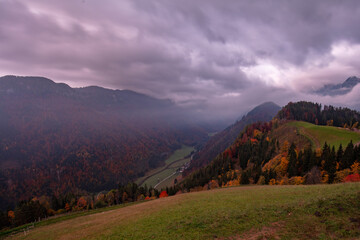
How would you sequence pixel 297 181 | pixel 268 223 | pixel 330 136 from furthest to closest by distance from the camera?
pixel 330 136 < pixel 297 181 < pixel 268 223

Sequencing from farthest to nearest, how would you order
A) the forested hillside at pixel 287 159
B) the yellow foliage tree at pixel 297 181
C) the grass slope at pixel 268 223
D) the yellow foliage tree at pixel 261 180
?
the yellow foliage tree at pixel 261 180 < the forested hillside at pixel 287 159 < the yellow foliage tree at pixel 297 181 < the grass slope at pixel 268 223

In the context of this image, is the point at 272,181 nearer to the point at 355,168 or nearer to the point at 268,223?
the point at 355,168

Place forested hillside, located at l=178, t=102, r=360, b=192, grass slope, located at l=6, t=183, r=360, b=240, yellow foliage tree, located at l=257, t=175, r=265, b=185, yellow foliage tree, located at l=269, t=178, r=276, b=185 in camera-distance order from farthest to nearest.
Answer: yellow foliage tree, located at l=257, t=175, r=265, b=185
yellow foliage tree, located at l=269, t=178, r=276, b=185
forested hillside, located at l=178, t=102, r=360, b=192
grass slope, located at l=6, t=183, r=360, b=240

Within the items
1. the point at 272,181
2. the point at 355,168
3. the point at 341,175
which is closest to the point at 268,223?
the point at 341,175

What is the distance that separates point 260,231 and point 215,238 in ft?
15.0

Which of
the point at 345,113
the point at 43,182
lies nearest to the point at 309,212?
the point at 345,113

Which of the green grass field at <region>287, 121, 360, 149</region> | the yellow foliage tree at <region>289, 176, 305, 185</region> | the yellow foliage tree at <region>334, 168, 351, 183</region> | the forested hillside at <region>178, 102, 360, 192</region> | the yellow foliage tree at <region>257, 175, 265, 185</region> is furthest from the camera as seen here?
the green grass field at <region>287, 121, 360, 149</region>

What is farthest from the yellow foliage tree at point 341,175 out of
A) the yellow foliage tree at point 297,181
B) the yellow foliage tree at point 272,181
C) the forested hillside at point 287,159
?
the yellow foliage tree at point 272,181

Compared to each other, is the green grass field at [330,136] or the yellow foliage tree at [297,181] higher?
the green grass field at [330,136]

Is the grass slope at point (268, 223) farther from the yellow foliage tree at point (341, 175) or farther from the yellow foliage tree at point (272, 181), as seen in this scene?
the yellow foliage tree at point (272, 181)

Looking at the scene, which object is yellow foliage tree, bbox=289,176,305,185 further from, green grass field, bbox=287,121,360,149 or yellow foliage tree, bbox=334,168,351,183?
green grass field, bbox=287,121,360,149

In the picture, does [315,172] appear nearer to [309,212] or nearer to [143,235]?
[309,212]

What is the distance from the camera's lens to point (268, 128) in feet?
511

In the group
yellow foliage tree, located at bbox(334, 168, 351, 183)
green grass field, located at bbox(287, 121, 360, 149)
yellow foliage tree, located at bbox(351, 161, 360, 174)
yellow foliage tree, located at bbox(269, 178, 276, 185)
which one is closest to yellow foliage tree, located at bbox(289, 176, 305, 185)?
yellow foliage tree, located at bbox(269, 178, 276, 185)
